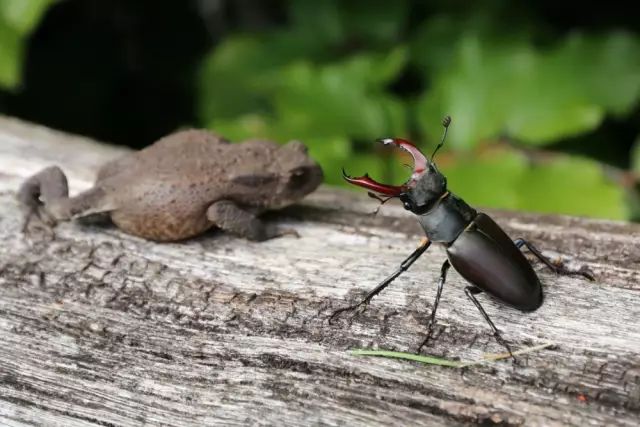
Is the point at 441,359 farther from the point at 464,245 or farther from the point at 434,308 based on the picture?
the point at 464,245

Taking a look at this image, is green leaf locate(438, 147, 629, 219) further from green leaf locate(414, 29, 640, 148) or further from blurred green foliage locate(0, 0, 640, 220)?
green leaf locate(414, 29, 640, 148)

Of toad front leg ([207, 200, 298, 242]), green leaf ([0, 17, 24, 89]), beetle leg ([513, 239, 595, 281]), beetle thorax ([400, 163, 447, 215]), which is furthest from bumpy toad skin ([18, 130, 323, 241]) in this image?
beetle leg ([513, 239, 595, 281])

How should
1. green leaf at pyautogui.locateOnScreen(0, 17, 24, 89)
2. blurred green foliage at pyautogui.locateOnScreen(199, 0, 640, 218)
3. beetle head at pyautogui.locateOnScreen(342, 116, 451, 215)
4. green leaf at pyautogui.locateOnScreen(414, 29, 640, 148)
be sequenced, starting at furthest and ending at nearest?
green leaf at pyautogui.locateOnScreen(414, 29, 640, 148), green leaf at pyautogui.locateOnScreen(0, 17, 24, 89), blurred green foliage at pyautogui.locateOnScreen(199, 0, 640, 218), beetle head at pyautogui.locateOnScreen(342, 116, 451, 215)

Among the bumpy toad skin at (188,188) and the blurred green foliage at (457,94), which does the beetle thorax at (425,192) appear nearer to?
the bumpy toad skin at (188,188)

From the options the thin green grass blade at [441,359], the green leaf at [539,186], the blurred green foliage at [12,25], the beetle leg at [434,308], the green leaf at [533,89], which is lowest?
the thin green grass blade at [441,359]

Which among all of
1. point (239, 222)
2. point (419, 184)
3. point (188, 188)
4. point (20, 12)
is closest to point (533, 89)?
point (419, 184)

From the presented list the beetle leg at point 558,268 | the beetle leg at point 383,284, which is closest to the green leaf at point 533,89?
the beetle leg at point 558,268

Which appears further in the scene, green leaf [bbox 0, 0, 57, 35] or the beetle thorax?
green leaf [bbox 0, 0, 57, 35]
